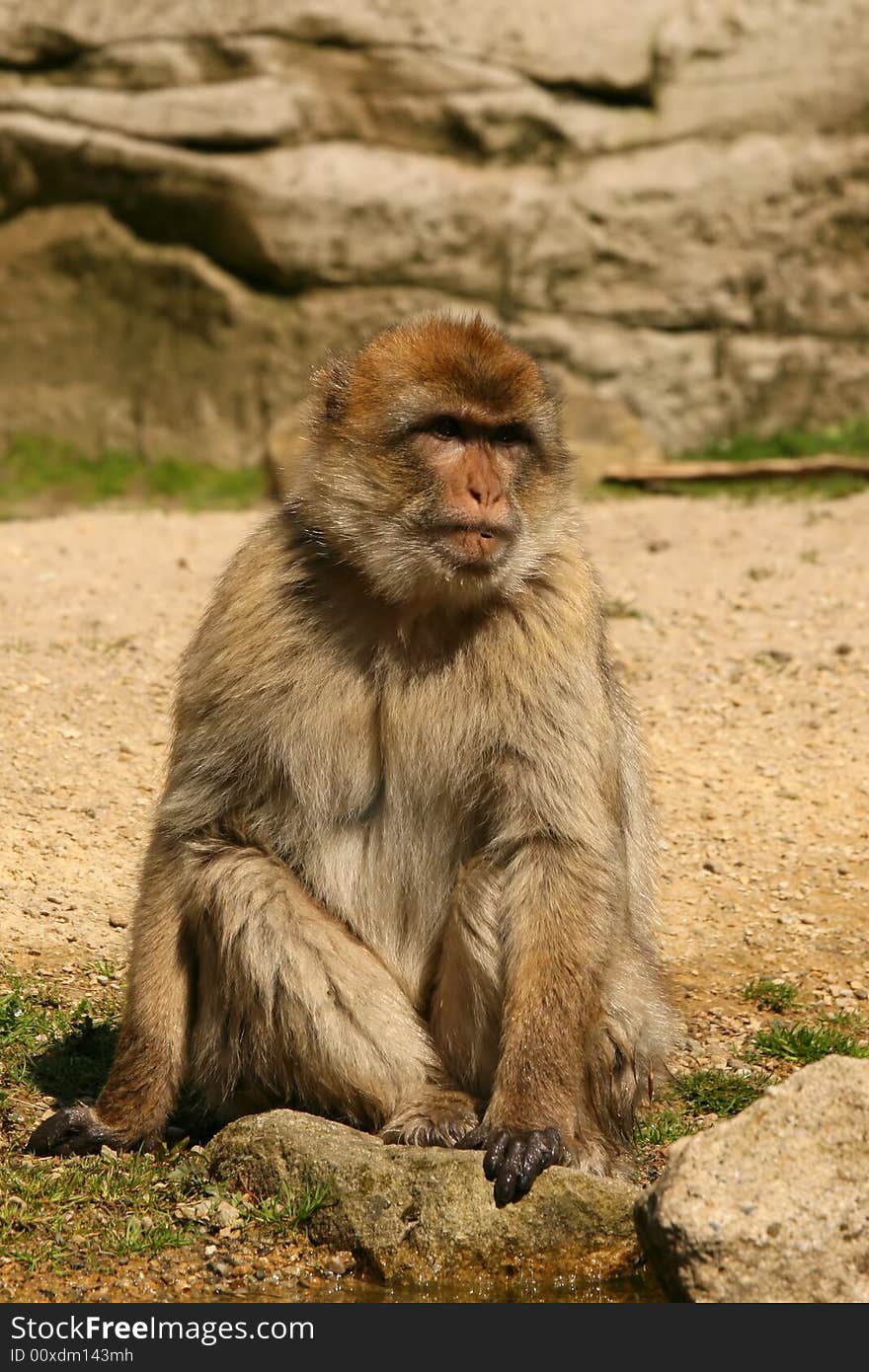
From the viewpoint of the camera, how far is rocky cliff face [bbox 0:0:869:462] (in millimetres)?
11273

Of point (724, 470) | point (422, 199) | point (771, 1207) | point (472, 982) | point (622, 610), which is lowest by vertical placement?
point (771, 1207)

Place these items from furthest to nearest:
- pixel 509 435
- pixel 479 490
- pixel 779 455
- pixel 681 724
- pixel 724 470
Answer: pixel 779 455 < pixel 724 470 < pixel 681 724 < pixel 509 435 < pixel 479 490

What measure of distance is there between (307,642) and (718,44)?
8.60 metres

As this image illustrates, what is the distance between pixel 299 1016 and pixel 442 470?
131 cm

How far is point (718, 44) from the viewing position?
11695 mm

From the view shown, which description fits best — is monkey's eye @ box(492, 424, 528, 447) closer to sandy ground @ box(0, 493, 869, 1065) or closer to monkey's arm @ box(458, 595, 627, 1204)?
monkey's arm @ box(458, 595, 627, 1204)

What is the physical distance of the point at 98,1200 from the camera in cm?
411

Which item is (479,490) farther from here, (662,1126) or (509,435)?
(662,1126)

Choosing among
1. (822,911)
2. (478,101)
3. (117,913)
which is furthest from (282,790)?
(478,101)

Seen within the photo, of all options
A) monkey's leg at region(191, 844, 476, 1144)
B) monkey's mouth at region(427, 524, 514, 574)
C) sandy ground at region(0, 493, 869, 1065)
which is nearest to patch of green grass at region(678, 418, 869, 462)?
sandy ground at region(0, 493, 869, 1065)

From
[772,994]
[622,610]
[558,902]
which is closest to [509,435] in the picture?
[558,902]

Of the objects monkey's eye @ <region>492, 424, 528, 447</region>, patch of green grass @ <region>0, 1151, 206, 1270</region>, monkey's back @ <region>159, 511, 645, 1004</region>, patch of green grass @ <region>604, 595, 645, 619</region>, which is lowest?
patch of green grass @ <region>0, 1151, 206, 1270</region>

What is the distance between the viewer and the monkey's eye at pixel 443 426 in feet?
14.1

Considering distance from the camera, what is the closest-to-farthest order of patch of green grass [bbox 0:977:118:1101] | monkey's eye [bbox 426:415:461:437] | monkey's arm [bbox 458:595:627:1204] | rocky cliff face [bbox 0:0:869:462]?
monkey's arm [bbox 458:595:627:1204] → monkey's eye [bbox 426:415:461:437] → patch of green grass [bbox 0:977:118:1101] → rocky cliff face [bbox 0:0:869:462]
